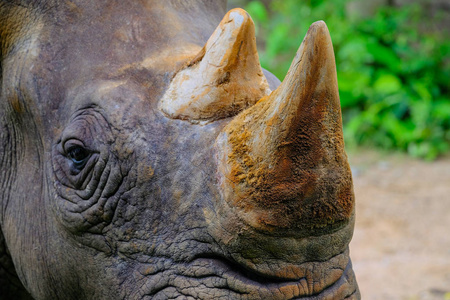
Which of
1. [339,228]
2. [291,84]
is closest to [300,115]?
[291,84]

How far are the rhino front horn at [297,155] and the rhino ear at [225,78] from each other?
192 millimetres

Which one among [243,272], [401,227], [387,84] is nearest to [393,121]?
[387,84]

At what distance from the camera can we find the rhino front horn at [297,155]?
81.7 inches

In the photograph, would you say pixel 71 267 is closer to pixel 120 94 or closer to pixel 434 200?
pixel 120 94

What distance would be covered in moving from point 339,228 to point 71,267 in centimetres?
108

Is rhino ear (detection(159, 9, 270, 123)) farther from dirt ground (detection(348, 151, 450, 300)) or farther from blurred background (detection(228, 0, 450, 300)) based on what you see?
blurred background (detection(228, 0, 450, 300))

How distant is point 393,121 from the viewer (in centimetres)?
1010

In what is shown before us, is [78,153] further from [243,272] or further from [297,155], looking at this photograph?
[297,155]

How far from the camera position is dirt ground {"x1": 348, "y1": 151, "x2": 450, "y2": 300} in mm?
6039

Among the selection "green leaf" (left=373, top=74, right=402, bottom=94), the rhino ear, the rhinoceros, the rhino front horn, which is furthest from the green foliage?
the rhino front horn

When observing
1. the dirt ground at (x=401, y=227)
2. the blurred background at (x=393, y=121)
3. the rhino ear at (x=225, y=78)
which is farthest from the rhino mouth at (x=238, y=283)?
the blurred background at (x=393, y=121)

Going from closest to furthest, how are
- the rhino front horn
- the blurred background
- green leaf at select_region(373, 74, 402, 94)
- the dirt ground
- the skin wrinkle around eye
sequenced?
the rhino front horn < the skin wrinkle around eye < the dirt ground < the blurred background < green leaf at select_region(373, 74, 402, 94)

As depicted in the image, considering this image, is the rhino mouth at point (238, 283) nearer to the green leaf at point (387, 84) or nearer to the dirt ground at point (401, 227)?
the dirt ground at point (401, 227)

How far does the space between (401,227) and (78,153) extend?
5.74 metres
